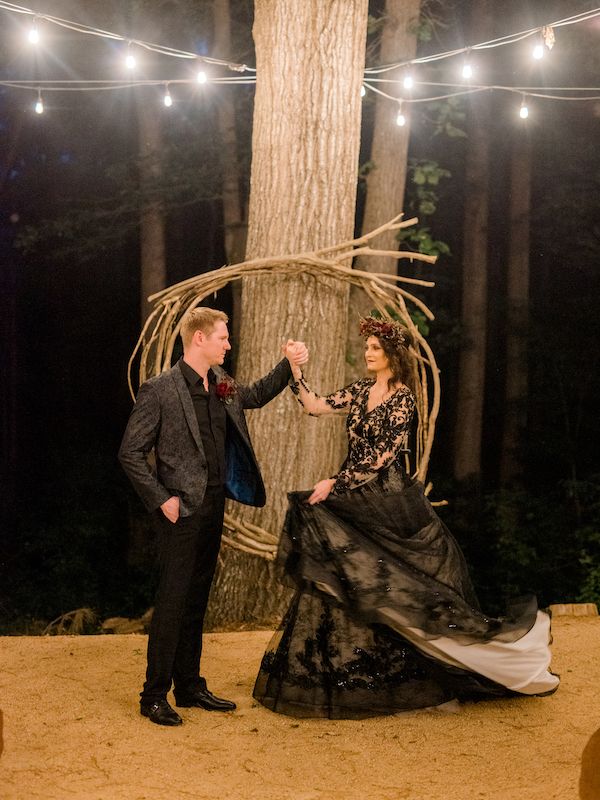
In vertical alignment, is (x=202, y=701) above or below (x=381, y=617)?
below

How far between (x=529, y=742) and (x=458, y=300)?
11.2 metres

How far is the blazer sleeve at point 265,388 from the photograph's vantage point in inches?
180

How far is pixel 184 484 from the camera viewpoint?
13.5ft

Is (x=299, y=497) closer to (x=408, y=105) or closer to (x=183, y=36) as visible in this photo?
(x=408, y=105)

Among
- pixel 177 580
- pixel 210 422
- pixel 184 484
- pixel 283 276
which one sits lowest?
pixel 177 580

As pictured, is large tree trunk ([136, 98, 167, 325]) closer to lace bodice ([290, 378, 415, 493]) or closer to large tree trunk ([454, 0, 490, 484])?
large tree trunk ([454, 0, 490, 484])

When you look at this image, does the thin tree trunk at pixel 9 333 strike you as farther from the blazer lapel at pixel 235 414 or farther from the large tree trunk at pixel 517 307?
the blazer lapel at pixel 235 414

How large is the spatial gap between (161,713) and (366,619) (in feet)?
3.12

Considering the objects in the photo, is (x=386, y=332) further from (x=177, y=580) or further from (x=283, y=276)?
(x=177, y=580)

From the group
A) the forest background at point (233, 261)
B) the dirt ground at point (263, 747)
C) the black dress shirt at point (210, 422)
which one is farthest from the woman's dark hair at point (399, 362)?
the forest background at point (233, 261)

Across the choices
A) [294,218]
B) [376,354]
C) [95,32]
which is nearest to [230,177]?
[95,32]

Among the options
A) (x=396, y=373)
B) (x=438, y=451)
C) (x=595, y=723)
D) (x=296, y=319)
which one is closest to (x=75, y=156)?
(x=438, y=451)

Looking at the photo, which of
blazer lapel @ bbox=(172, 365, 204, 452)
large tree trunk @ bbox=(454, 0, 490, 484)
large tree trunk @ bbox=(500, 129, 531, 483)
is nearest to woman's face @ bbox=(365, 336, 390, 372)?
blazer lapel @ bbox=(172, 365, 204, 452)

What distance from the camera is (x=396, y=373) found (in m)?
4.56
